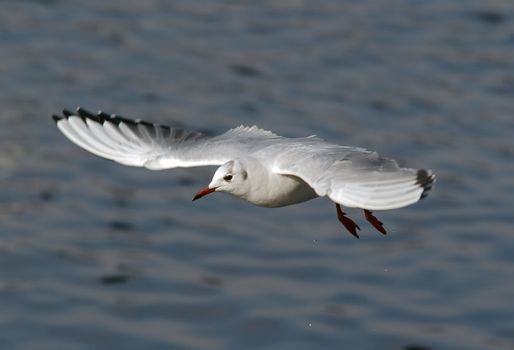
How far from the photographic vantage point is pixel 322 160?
34.6 ft

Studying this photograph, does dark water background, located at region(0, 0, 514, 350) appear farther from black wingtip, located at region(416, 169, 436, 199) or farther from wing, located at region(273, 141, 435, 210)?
black wingtip, located at region(416, 169, 436, 199)

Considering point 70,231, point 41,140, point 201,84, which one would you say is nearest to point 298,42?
point 201,84

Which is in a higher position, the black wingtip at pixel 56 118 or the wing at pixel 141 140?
the black wingtip at pixel 56 118

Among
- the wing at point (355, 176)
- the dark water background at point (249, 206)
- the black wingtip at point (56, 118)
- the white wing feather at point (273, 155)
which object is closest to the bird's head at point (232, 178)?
the white wing feather at point (273, 155)

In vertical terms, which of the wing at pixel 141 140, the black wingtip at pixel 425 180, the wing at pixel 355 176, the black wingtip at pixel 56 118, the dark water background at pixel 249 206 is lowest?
the dark water background at pixel 249 206

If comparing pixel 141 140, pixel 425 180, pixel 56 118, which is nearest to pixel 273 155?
pixel 141 140

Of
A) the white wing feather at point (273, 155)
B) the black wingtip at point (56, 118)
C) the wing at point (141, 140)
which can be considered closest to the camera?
the white wing feather at point (273, 155)

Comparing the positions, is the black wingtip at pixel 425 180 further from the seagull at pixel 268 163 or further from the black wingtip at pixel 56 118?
the black wingtip at pixel 56 118

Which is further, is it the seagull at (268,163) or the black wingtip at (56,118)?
the black wingtip at (56,118)

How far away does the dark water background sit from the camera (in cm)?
1688

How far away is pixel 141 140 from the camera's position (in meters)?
12.3

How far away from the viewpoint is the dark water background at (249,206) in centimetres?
1688

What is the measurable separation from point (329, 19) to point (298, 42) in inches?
Result: 45.2

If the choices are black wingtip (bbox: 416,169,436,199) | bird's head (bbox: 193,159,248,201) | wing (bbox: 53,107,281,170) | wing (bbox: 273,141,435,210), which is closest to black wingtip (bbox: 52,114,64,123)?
wing (bbox: 53,107,281,170)
